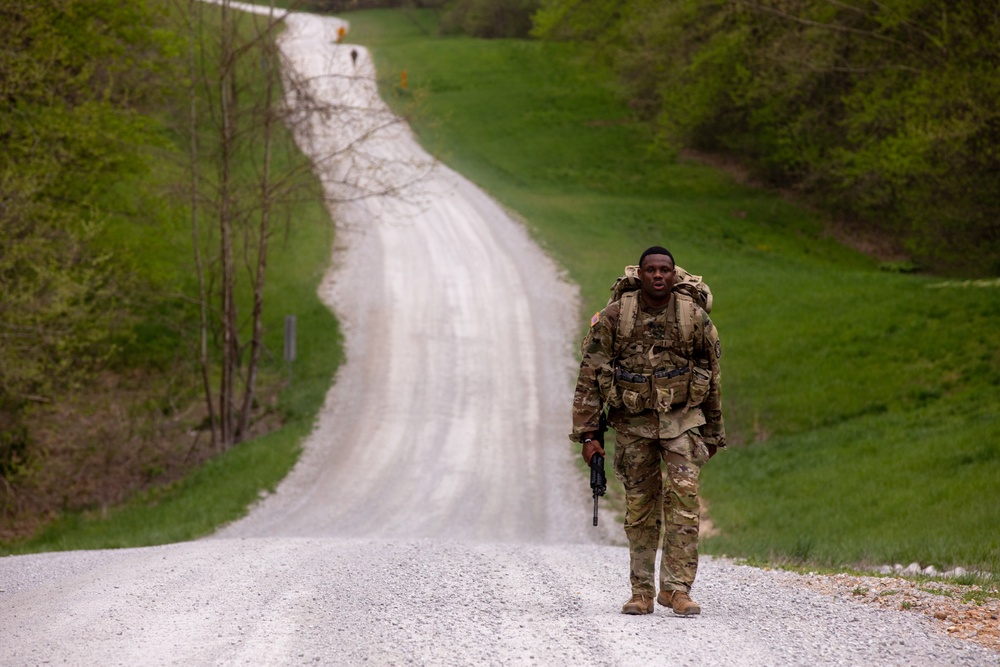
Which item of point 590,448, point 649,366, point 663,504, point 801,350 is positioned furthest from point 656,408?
point 801,350

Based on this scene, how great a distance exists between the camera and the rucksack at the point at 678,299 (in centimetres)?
673

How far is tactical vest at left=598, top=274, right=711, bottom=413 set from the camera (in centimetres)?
674

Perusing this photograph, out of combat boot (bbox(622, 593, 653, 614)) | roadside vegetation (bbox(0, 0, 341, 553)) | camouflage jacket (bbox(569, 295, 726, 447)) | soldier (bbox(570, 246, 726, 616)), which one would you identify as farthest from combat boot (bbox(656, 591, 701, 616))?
roadside vegetation (bbox(0, 0, 341, 553))

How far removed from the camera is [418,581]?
7898 millimetres

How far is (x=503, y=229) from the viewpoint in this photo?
3612cm

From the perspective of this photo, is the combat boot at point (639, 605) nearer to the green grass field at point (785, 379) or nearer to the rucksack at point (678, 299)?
the rucksack at point (678, 299)

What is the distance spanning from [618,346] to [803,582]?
293 centimetres

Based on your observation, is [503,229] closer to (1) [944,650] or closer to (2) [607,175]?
(2) [607,175]

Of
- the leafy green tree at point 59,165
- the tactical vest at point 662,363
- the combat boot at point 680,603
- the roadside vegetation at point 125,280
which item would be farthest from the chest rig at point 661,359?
the leafy green tree at point 59,165

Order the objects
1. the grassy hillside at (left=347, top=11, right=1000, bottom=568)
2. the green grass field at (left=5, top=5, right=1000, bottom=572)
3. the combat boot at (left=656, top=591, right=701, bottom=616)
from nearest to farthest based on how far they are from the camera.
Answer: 1. the combat boot at (left=656, top=591, right=701, bottom=616)
2. the grassy hillside at (left=347, top=11, right=1000, bottom=568)
3. the green grass field at (left=5, top=5, right=1000, bottom=572)

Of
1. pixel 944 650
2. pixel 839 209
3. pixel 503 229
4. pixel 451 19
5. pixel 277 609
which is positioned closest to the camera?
pixel 944 650

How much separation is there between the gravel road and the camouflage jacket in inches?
46.7

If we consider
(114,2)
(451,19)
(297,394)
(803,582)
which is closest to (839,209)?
(297,394)

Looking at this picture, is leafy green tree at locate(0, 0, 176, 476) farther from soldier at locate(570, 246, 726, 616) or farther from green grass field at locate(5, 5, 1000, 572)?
soldier at locate(570, 246, 726, 616)
